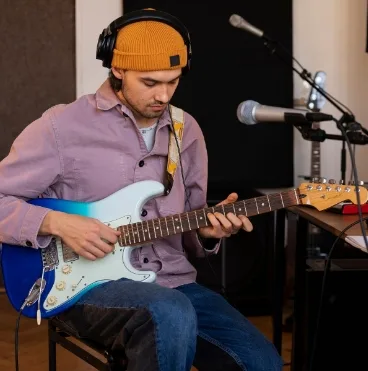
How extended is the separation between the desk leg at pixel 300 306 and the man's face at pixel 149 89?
2.09ft

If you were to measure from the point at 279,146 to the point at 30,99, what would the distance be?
52.7 inches

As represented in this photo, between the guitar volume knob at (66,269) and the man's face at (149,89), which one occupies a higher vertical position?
the man's face at (149,89)

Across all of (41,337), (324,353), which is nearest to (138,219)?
(324,353)

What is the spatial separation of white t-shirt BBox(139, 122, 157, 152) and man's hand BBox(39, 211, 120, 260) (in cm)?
31

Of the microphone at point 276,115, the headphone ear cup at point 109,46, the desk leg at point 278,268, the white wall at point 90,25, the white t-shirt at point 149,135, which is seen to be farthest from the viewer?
the white wall at point 90,25

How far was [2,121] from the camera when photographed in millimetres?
4254

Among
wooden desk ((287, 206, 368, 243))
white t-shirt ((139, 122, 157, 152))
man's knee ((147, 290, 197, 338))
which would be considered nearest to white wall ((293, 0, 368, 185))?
wooden desk ((287, 206, 368, 243))

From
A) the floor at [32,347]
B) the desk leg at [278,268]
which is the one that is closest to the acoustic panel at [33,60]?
the floor at [32,347]

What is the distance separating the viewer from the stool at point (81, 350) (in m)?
1.96

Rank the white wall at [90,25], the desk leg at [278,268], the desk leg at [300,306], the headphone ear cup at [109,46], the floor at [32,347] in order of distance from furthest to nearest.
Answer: the white wall at [90,25] < the floor at [32,347] < the desk leg at [278,268] < the desk leg at [300,306] < the headphone ear cup at [109,46]

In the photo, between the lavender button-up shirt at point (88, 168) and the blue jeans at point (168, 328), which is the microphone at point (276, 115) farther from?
the blue jeans at point (168, 328)

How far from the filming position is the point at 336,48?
14.0ft

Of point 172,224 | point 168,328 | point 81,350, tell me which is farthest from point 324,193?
point 81,350

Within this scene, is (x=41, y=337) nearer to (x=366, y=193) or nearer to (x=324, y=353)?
(x=324, y=353)
